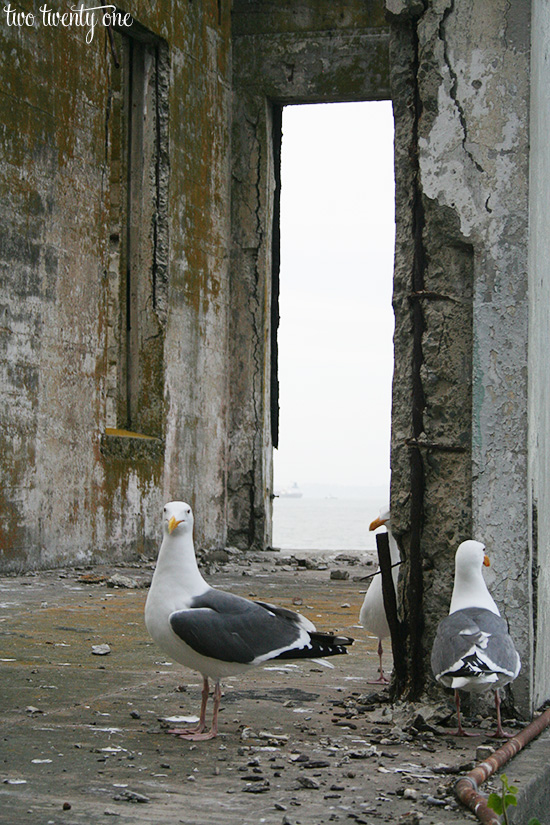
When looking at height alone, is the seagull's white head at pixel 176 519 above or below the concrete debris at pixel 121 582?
above

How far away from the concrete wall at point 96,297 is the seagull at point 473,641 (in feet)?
16.8

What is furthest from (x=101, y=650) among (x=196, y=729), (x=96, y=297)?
(x=96, y=297)

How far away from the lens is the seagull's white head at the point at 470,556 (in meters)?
3.62

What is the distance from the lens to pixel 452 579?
3979 millimetres

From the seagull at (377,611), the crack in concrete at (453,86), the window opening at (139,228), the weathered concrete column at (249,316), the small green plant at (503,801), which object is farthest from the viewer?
the weathered concrete column at (249,316)

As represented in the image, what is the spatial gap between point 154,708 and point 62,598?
11.1 ft

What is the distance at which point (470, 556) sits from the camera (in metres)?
3.62

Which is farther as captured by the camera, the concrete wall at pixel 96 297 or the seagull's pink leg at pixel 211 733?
the concrete wall at pixel 96 297

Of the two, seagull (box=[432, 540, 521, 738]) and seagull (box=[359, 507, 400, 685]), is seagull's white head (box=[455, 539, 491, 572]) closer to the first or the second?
seagull (box=[432, 540, 521, 738])

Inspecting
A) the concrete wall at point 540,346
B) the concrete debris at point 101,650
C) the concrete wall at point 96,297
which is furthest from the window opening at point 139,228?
the concrete wall at point 540,346

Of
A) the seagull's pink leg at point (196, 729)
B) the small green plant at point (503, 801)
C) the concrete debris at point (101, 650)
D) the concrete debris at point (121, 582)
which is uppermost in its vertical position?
the small green plant at point (503, 801)

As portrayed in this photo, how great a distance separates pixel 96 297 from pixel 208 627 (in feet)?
20.3

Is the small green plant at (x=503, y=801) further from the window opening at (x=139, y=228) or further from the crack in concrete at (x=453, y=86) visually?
the window opening at (x=139, y=228)

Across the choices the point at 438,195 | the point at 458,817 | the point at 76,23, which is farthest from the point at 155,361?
the point at 458,817
